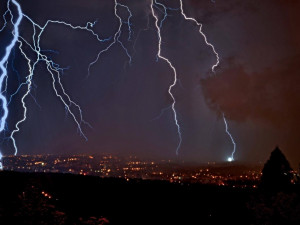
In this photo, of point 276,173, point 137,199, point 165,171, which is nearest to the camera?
point 276,173

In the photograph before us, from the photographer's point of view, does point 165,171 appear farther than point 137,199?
Yes

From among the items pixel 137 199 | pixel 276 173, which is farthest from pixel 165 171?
pixel 276 173

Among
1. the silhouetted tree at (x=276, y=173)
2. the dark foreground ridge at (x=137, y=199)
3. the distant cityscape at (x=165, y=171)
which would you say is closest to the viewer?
the dark foreground ridge at (x=137, y=199)

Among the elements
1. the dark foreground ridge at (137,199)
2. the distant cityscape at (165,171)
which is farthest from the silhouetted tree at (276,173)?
the distant cityscape at (165,171)

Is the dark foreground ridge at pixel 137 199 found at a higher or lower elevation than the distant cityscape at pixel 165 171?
lower

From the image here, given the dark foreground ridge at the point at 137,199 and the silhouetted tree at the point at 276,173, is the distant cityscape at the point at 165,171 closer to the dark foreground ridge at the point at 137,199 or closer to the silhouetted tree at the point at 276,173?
the dark foreground ridge at the point at 137,199

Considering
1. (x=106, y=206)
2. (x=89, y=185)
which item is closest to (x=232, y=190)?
(x=106, y=206)

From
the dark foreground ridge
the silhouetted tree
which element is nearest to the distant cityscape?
the dark foreground ridge

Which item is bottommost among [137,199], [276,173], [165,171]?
[137,199]

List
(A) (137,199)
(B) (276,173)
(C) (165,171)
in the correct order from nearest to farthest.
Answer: (B) (276,173), (A) (137,199), (C) (165,171)

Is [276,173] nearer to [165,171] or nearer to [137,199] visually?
[137,199]
